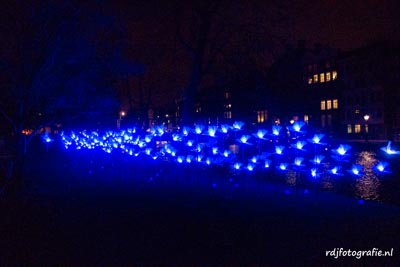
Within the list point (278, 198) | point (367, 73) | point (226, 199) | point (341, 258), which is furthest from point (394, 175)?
point (367, 73)

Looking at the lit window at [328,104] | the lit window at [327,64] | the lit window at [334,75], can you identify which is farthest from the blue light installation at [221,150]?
the lit window at [327,64]

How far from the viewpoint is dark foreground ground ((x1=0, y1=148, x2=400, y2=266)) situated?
606 cm

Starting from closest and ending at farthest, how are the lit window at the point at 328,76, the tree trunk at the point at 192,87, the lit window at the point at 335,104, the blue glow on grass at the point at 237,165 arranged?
the blue glow on grass at the point at 237,165, the tree trunk at the point at 192,87, the lit window at the point at 335,104, the lit window at the point at 328,76

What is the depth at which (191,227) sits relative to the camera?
7719 mm

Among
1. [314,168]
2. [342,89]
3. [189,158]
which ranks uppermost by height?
[342,89]

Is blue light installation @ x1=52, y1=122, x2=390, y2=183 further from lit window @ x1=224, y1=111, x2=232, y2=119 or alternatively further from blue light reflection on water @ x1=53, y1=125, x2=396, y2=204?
lit window @ x1=224, y1=111, x2=232, y2=119

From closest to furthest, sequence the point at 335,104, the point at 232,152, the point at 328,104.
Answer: the point at 232,152, the point at 335,104, the point at 328,104

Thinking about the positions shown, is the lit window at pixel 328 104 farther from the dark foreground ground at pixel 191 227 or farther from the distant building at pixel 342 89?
the dark foreground ground at pixel 191 227

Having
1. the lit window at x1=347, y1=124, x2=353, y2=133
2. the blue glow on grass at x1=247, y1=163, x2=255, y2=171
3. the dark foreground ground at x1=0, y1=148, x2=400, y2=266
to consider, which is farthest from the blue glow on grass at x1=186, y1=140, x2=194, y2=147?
the lit window at x1=347, y1=124, x2=353, y2=133

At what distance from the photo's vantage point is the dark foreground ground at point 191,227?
6059mm

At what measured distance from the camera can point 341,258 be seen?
5.98 m

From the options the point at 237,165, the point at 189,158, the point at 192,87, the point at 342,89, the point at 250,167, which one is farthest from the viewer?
the point at 342,89

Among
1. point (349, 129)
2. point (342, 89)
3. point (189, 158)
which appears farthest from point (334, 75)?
point (189, 158)

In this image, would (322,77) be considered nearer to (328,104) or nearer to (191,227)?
(328,104)
